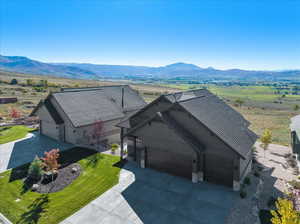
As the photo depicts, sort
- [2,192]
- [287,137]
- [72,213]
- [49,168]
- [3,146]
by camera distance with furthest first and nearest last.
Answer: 1. [287,137]
2. [3,146]
3. [49,168]
4. [2,192]
5. [72,213]

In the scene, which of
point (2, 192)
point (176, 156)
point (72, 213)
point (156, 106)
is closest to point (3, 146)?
point (2, 192)

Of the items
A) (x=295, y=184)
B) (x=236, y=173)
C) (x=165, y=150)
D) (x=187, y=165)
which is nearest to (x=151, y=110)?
(x=165, y=150)

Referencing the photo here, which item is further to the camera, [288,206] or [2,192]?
[2,192]

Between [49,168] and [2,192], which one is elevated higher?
[49,168]

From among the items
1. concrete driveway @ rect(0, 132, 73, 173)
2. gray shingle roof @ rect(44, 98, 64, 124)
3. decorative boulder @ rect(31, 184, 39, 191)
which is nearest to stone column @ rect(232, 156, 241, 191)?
decorative boulder @ rect(31, 184, 39, 191)

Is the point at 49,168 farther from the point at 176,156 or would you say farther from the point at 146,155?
the point at 176,156

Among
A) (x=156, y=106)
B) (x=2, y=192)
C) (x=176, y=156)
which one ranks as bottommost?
(x=2, y=192)

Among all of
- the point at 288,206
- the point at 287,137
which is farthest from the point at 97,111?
the point at 287,137

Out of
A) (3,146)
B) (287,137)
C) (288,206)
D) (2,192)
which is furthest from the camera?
(287,137)
